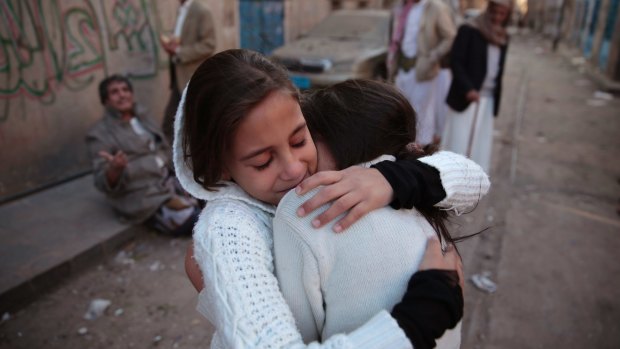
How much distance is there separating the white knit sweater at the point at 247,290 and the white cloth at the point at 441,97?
4.30 meters

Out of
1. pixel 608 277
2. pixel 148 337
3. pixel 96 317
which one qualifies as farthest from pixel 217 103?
pixel 608 277

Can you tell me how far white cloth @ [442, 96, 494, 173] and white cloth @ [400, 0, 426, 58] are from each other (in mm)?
871

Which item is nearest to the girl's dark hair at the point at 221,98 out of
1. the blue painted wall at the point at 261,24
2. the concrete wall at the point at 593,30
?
the blue painted wall at the point at 261,24

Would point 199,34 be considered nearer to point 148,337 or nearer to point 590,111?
point 148,337

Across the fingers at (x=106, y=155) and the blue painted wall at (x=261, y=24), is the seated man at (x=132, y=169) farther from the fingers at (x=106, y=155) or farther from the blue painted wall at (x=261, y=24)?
the blue painted wall at (x=261, y=24)

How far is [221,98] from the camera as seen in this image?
37.7 inches

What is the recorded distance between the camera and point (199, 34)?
447 centimetres

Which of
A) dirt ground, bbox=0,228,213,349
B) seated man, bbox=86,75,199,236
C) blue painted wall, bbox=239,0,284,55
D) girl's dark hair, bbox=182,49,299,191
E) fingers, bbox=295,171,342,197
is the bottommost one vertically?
dirt ground, bbox=0,228,213,349

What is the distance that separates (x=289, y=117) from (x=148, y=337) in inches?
86.4

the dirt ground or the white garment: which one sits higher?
the white garment

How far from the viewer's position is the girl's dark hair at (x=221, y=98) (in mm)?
950

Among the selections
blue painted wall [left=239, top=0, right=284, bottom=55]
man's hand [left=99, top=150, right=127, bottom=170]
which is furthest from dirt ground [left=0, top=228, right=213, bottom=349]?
blue painted wall [left=239, top=0, right=284, bottom=55]

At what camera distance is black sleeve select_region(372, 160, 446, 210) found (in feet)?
3.19

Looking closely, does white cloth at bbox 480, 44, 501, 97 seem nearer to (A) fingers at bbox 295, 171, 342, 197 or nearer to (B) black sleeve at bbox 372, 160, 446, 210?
(B) black sleeve at bbox 372, 160, 446, 210
